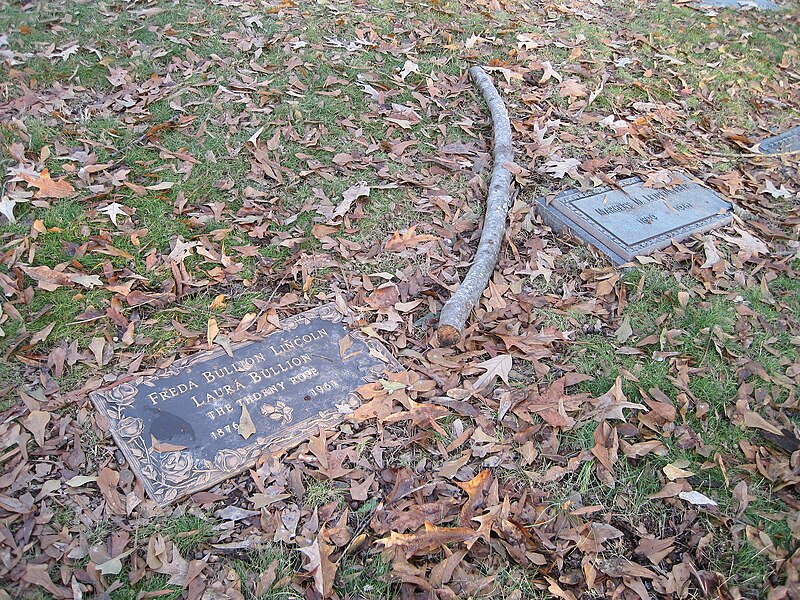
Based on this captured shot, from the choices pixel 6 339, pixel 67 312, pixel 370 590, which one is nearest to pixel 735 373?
pixel 370 590

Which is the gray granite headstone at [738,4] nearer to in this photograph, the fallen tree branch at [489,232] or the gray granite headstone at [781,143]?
the gray granite headstone at [781,143]

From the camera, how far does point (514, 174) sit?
14.9 feet

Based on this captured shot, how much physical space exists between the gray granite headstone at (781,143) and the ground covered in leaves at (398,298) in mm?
115

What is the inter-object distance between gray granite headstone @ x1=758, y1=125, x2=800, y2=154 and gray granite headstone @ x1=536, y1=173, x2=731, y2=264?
3.40ft

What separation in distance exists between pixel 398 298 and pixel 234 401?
1.15 m

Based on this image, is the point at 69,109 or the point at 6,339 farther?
the point at 69,109

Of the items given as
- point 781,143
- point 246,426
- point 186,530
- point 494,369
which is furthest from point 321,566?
point 781,143

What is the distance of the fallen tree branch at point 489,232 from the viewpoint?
3.42m

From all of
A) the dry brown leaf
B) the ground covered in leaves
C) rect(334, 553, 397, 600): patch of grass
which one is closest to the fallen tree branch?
the ground covered in leaves

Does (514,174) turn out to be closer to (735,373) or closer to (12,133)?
(735,373)

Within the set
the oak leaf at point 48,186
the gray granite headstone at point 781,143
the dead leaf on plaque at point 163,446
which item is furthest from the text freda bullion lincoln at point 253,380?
the gray granite headstone at point 781,143

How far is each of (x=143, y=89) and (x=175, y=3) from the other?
61.5 inches

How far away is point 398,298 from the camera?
3.74 m

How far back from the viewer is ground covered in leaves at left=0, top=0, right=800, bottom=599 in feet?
8.66
